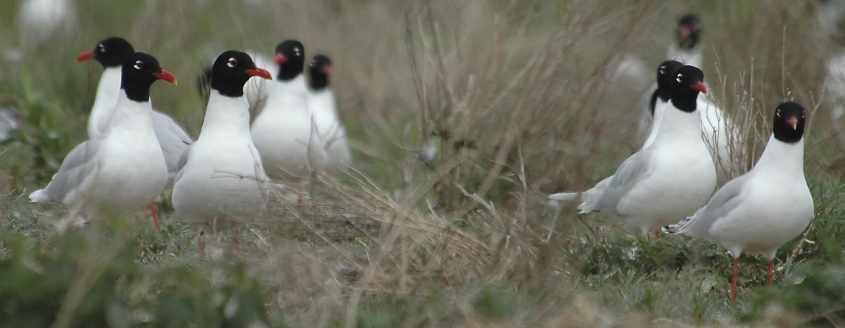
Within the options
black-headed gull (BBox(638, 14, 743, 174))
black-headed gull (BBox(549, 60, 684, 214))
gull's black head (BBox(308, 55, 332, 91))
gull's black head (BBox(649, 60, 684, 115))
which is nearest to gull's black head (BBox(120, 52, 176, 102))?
black-headed gull (BBox(549, 60, 684, 214))

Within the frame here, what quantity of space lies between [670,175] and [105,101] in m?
3.54

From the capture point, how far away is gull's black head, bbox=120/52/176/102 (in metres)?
6.63

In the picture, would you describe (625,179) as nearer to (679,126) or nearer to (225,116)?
(679,126)

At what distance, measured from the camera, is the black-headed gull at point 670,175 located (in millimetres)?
→ 6496

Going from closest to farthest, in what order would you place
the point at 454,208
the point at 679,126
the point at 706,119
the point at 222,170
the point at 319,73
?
the point at 222,170 → the point at 679,126 → the point at 454,208 → the point at 706,119 → the point at 319,73

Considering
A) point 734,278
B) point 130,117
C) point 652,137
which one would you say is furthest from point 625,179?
Result: point 130,117

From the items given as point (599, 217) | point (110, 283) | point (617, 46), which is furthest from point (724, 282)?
point (110, 283)

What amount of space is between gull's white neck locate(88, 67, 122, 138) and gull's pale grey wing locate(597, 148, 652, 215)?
117 inches

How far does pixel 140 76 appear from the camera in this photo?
266 inches

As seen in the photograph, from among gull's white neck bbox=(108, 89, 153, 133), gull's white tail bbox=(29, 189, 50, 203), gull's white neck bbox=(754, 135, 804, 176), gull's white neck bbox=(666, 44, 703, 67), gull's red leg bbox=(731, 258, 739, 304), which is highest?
gull's white neck bbox=(666, 44, 703, 67)

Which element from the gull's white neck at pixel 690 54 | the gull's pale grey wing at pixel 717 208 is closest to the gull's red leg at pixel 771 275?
the gull's pale grey wing at pixel 717 208

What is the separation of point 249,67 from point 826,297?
3142 millimetres

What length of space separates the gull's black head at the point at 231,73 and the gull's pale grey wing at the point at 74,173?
25.7 inches

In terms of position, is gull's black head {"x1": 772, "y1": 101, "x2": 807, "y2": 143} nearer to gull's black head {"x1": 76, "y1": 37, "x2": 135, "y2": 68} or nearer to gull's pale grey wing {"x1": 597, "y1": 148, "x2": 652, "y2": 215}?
gull's pale grey wing {"x1": 597, "y1": 148, "x2": 652, "y2": 215}
